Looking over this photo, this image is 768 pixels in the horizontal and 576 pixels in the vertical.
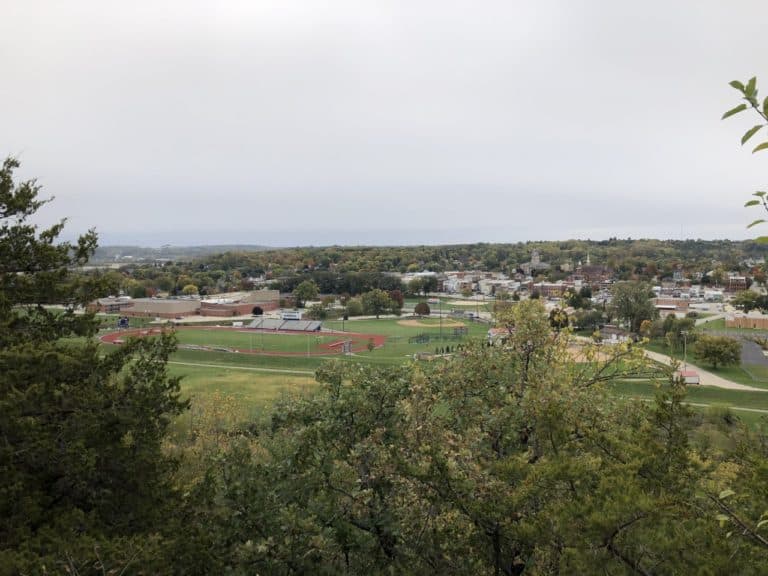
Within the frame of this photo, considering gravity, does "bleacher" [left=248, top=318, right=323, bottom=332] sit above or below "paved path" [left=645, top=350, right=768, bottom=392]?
above

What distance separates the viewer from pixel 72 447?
6.91m

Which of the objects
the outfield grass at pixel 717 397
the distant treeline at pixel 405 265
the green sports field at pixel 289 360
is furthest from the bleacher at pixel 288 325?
the outfield grass at pixel 717 397

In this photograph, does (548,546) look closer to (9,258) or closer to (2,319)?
(2,319)

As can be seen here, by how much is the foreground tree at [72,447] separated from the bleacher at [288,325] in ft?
147

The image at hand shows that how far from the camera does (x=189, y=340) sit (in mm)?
48531

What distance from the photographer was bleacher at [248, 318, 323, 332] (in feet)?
180

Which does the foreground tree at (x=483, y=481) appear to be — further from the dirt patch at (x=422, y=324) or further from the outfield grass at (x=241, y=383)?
the dirt patch at (x=422, y=324)

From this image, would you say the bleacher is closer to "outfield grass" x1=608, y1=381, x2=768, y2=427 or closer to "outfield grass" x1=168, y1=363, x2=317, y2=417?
"outfield grass" x1=168, y1=363, x2=317, y2=417

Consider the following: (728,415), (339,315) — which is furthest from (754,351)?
(339,315)

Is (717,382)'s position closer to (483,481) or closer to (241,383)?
(241,383)

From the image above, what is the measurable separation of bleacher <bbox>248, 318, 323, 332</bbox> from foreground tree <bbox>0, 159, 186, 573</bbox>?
4478cm

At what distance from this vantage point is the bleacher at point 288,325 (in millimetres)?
54969

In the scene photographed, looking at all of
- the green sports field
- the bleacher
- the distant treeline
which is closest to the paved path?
the green sports field

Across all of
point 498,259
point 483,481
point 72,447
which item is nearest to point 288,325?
point 72,447
